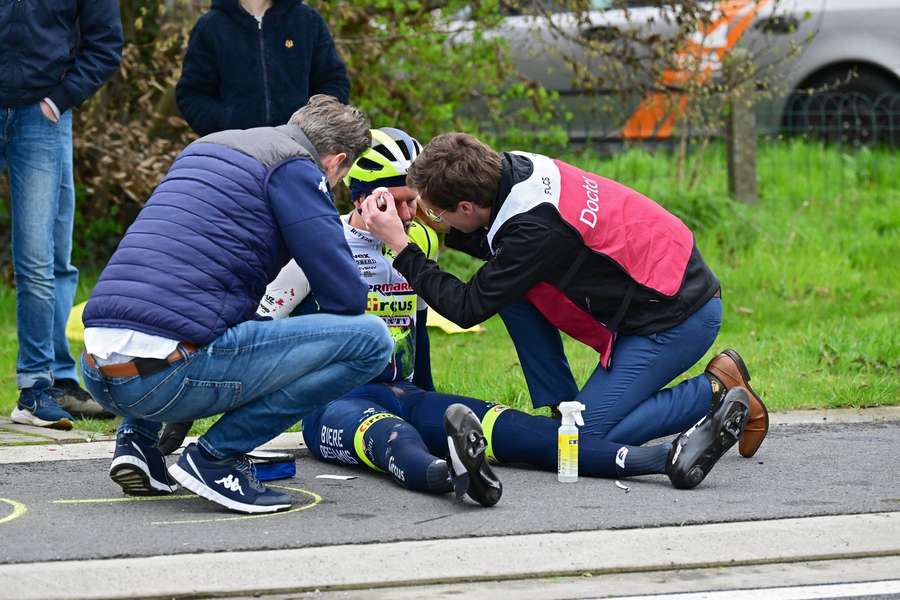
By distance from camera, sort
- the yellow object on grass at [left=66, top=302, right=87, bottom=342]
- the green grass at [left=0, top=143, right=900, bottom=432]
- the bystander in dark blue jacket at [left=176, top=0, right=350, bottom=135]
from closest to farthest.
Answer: the bystander in dark blue jacket at [left=176, top=0, right=350, bottom=135] → the green grass at [left=0, top=143, right=900, bottom=432] → the yellow object on grass at [left=66, top=302, right=87, bottom=342]

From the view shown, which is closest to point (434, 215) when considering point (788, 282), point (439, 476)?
point (439, 476)

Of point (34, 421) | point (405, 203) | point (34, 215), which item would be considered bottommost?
point (34, 421)

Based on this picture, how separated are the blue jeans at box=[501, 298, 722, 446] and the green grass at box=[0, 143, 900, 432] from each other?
1006 mm

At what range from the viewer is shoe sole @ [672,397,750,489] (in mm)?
4922

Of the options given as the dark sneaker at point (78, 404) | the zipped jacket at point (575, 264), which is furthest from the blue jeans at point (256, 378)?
the dark sneaker at point (78, 404)

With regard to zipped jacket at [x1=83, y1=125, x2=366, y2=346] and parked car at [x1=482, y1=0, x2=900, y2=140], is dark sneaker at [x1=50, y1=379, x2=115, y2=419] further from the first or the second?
parked car at [x1=482, y1=0, x2=900, y2=140]

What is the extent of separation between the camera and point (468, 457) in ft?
14.9

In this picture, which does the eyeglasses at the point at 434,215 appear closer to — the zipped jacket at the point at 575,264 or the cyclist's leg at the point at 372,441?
the zipped jacket at the point at 575,264

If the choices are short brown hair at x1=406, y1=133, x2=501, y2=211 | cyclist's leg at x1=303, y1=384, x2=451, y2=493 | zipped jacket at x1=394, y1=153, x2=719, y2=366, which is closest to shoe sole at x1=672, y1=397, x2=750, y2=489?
zipped jacket at x1=394, y1=153, x2=719, y2=366

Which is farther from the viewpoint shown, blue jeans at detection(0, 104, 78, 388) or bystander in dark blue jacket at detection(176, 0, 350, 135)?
bystander in dark blue jacket at detection(176, 0, 350, 135)

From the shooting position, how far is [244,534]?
437cm

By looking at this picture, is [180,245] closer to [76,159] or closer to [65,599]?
[65,599]

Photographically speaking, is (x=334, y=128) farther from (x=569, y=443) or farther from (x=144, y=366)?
(x=569, y=443)

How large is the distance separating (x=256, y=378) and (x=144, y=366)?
34 centimetres
